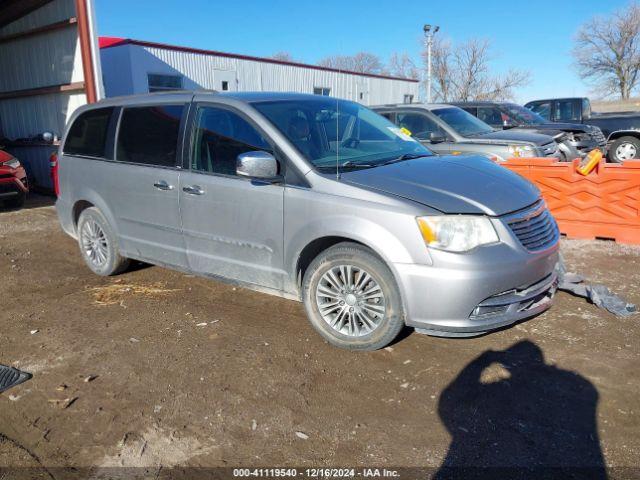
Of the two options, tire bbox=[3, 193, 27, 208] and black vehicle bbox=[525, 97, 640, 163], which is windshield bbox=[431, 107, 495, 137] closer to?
black vehicle bbox=[525, 97, 640, 163]

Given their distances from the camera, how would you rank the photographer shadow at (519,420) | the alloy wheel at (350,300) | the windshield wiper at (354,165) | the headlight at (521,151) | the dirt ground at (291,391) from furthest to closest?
1. the headlight at (521,151)
2. the windshield wiper at (354,165)
3. the alloy wheel at (350,300)
4. the dirt ground at (291,391)
5. the photographer shadow at (519,420)

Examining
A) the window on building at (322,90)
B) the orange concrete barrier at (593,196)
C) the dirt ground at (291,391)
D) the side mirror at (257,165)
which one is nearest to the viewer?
the dirt ground at (291,391)

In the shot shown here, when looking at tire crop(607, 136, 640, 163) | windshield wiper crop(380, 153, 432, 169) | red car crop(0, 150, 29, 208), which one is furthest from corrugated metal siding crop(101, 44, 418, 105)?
windshield wiper crop(380, 153, 432, 169)

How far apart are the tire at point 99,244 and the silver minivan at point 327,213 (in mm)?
96

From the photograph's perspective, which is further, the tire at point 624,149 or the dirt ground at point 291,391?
the tire at point 624,149

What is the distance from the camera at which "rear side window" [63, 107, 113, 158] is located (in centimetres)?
529

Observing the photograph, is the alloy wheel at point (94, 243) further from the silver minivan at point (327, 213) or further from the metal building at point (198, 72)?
the metal building at point (198, 72)

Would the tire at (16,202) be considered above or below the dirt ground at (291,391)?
above

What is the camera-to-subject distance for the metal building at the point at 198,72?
51.2ft

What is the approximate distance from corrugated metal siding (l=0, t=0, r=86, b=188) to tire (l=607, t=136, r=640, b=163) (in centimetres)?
1278

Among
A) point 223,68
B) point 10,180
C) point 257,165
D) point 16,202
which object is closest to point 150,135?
point 257,165

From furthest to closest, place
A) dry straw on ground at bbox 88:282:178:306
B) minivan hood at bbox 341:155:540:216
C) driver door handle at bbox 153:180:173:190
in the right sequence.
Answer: dry straw on ground at bbox 88:282:178:306 → driver door handle at bbox 153:180:173:190 → minivan hood at bbox 341:155:540:216

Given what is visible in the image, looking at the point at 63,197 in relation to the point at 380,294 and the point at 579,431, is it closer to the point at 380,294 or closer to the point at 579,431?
the point at 380,294

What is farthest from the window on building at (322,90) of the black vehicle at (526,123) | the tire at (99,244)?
the tire at (99,244)
